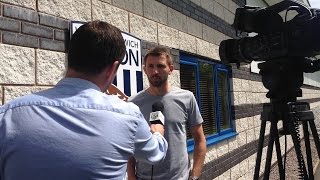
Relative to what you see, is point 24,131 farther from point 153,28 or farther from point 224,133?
point 224,133

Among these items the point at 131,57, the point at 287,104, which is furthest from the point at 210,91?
the point at 287,104

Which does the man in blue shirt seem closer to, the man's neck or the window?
the man's neck

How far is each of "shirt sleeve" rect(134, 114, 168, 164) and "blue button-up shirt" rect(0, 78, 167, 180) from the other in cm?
2

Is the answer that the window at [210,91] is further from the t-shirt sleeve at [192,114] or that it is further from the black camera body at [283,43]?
the black camera body at [283,43]

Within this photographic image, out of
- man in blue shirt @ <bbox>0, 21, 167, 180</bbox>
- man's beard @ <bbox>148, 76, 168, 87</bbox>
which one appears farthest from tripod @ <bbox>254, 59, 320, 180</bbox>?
man in blue shirt @ <bbox>0, 21, 167, 180</bbox>

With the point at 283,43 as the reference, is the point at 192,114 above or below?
below

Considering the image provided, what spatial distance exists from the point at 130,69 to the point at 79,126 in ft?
7.01

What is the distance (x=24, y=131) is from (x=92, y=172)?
258 mm

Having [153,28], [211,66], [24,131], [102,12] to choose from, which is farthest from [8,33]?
[211,66]

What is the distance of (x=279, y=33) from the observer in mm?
2469

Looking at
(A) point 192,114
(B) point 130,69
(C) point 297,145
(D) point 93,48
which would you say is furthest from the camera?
(B) point 130,69

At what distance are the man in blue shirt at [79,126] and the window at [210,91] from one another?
320 centimetres

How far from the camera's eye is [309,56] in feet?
8.34

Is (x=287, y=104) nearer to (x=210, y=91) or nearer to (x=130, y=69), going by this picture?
(x=130, y=69)
